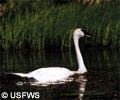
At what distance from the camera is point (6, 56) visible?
85.9 ft

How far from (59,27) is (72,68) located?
488cm

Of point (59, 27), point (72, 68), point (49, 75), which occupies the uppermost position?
point (59, 27)

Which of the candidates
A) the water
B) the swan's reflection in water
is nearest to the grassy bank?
the water

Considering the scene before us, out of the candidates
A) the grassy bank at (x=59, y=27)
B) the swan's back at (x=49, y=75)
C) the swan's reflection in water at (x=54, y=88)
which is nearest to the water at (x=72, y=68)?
the swan's reflection in water at (x=54, y=88)

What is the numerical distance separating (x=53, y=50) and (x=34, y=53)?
0.65m

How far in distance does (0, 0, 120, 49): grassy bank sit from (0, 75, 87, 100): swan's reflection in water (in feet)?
23.7

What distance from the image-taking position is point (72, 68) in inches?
879

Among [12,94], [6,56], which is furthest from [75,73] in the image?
[6,56]

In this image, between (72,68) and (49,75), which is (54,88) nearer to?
(49,75)

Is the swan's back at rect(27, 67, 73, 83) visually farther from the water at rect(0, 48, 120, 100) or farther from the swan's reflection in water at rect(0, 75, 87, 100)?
the water at rect(0, 48, 120, 100)

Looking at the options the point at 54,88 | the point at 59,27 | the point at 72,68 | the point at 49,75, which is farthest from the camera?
the point at 59,27

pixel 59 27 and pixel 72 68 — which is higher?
pixel 59 27

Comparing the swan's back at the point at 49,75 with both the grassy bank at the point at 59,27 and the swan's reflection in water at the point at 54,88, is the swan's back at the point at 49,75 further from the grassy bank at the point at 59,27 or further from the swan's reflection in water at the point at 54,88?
the grassy bank at the point at 59,27

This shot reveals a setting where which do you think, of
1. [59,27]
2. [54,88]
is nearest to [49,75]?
[54,88]
